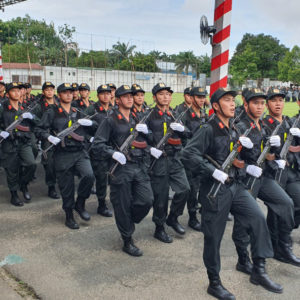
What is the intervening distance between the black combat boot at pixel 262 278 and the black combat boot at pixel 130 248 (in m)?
1.46

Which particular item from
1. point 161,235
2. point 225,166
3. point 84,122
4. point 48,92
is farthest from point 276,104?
point 48,92

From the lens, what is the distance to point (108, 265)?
429 cm

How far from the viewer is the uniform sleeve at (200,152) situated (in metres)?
3.58

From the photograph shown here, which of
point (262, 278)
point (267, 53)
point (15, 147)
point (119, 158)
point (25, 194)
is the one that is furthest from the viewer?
point (267, 53)

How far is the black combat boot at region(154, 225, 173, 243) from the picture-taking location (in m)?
5.05

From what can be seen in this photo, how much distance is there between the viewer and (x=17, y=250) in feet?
15.1

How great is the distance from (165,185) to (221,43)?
295cm

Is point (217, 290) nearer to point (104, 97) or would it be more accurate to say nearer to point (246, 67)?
point (104, 97)

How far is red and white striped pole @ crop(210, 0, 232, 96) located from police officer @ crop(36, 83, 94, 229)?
2518mm

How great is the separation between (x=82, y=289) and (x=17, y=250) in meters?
1.36

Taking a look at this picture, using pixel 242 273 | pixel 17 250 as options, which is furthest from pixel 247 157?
pixel 17 250

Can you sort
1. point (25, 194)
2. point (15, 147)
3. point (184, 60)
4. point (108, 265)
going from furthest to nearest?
point (184, 60) < point (25, 194) < point (15, 147) < point (108, 265)

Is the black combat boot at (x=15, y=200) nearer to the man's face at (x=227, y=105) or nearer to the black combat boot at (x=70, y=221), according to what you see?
the black combat boot at (x=70, y=221)

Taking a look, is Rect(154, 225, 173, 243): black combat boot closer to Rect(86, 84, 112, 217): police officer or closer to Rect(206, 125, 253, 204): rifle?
Rect(86, 84, 112, 217): police officer
